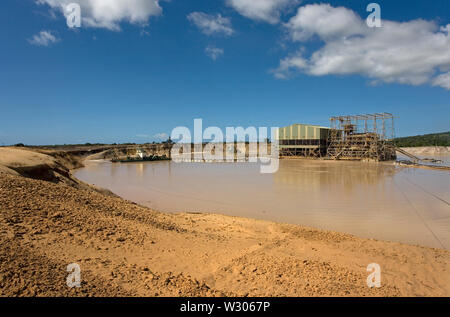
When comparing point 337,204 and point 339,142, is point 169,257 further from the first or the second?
point 339,142

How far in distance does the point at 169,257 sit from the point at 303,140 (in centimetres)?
4378

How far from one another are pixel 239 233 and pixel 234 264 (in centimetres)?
257

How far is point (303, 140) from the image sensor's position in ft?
149

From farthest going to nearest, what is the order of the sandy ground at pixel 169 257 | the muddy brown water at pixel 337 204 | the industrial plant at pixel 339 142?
the industrial plant at pixel 339 142 → the muddy brown water at pixel 337 204 → the sandy ground at pixel 169 257

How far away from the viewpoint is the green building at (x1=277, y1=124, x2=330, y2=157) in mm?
44072

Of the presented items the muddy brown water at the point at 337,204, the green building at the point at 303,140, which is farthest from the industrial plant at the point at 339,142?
the muddy brown water at the point at 337,204

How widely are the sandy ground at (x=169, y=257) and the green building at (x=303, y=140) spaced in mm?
39495

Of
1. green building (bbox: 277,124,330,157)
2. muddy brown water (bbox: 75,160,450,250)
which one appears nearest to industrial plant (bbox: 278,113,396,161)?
green building (bbox: 277,124,330,157)

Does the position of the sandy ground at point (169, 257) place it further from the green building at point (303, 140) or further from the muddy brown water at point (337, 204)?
the green building at point (303, 140)

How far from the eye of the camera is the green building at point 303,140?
1735 inches

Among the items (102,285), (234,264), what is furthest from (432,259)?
(102,285)

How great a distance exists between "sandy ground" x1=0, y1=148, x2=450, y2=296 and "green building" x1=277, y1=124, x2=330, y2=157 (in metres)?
39.5

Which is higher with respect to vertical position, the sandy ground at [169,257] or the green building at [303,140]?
the green building at [303,140]

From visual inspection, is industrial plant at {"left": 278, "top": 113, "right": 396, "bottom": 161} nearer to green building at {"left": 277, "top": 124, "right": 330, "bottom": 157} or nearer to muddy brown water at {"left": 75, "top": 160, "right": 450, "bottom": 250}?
green building at {"left": 277, "top": 124, "right": 330, "bottom": 157}
